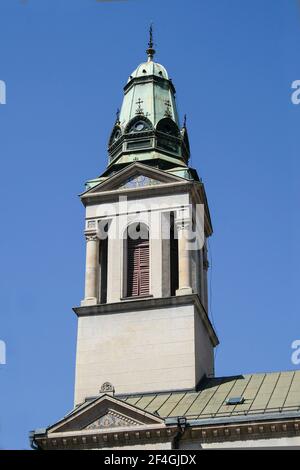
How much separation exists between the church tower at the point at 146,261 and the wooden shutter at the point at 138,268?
46 millimetres

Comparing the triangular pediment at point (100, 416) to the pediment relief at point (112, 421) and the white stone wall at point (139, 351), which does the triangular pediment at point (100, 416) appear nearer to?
the pediment relief at point (112, 421)

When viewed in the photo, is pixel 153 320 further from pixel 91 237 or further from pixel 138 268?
pixel 91 237

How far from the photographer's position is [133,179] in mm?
47156

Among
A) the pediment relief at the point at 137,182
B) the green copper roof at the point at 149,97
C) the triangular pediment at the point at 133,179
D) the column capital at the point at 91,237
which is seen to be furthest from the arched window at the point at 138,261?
the green copper roof at the point at 149,97

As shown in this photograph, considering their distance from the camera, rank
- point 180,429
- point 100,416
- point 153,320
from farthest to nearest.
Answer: point 153,320 < point 100,416 < point 180,429

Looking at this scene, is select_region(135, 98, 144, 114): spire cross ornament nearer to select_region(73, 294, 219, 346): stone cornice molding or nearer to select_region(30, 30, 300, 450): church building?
select_region(30, 30, 300, 450): church building

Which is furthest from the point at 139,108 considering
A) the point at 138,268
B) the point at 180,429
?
the point at 180,429

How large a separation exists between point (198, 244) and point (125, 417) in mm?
12042

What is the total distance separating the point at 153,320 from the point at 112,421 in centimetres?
678

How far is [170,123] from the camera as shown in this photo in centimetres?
5000
